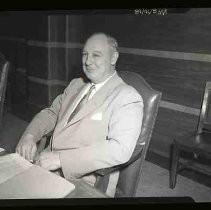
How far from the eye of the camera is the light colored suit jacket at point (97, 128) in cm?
158

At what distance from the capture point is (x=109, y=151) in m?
1.57

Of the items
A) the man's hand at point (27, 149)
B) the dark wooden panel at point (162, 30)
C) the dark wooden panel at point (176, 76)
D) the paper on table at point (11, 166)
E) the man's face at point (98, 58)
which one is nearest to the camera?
the paper on table at point (11, 166)

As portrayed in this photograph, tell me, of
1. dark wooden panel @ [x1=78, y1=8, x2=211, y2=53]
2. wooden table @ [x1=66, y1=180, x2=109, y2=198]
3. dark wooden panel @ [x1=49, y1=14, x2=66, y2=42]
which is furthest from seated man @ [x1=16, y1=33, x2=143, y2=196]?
dark wooden panel @ [x1=49, y1=14, x2=66, y2=42]

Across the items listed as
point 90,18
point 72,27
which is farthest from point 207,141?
point 72,27

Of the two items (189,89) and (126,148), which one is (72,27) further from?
(126,148)

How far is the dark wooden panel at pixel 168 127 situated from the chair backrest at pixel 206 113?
157mm

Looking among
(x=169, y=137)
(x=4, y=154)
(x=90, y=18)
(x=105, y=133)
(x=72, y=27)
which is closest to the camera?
(x=4, y=154)

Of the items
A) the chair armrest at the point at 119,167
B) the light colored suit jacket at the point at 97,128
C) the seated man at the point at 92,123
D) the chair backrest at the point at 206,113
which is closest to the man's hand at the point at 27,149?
the seated man at the point at 92,123

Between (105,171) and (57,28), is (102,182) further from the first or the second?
(57,28)

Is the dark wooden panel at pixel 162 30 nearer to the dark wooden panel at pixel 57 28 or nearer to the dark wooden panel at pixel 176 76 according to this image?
the dark wooden panel at pixel 176 76

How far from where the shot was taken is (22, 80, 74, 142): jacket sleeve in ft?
6.44

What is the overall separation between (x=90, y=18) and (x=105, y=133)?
2.44 m

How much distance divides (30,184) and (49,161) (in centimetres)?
35

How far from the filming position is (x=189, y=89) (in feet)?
9.91
